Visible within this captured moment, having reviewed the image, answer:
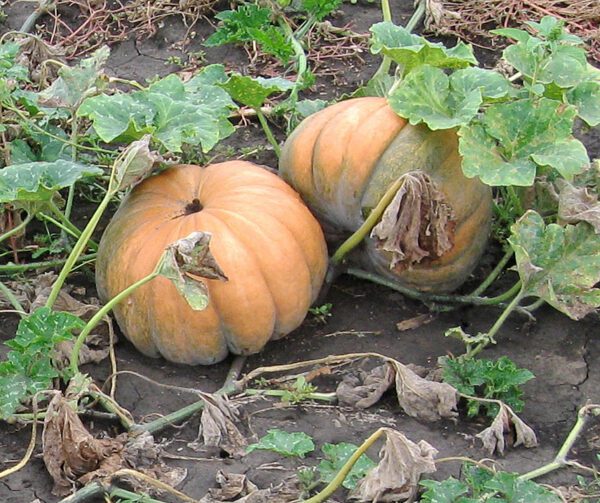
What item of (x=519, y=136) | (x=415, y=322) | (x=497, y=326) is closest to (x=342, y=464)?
(x=497, y=326)

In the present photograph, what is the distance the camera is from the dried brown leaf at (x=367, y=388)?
3.08 metres

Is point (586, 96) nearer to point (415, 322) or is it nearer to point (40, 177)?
point (415, 322)

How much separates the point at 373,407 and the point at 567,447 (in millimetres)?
539

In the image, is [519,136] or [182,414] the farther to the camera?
[519,136]

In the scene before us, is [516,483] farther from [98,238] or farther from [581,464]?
[98,238]

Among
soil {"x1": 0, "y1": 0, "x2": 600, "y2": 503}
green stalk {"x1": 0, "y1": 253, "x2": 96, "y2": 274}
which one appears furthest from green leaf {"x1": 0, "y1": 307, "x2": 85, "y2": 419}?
green stalk {"x1": 0, "y1": 253, "x2": 96, "y2": 274}

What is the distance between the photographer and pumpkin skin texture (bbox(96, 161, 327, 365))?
3.21 meters

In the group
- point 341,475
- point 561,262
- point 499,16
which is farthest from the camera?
point 499,16

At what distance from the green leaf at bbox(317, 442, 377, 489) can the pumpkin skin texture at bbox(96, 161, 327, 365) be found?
1.95 ft

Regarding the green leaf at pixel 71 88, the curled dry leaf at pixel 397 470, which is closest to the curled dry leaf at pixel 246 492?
the curled dry leaf at pixel 397 470

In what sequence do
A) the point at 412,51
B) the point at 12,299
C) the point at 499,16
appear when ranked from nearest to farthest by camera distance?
the point at 12,299 → the point at 412,51 → the point at 499,16

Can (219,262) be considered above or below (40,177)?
below

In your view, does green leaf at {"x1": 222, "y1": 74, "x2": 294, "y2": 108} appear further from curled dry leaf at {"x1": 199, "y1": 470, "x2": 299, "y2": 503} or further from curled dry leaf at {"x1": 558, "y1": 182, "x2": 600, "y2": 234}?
curled dry leaf at {"x1": 199, "y1": 470, "x2": 299, "y2": 503}

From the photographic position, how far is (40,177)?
125 inches
